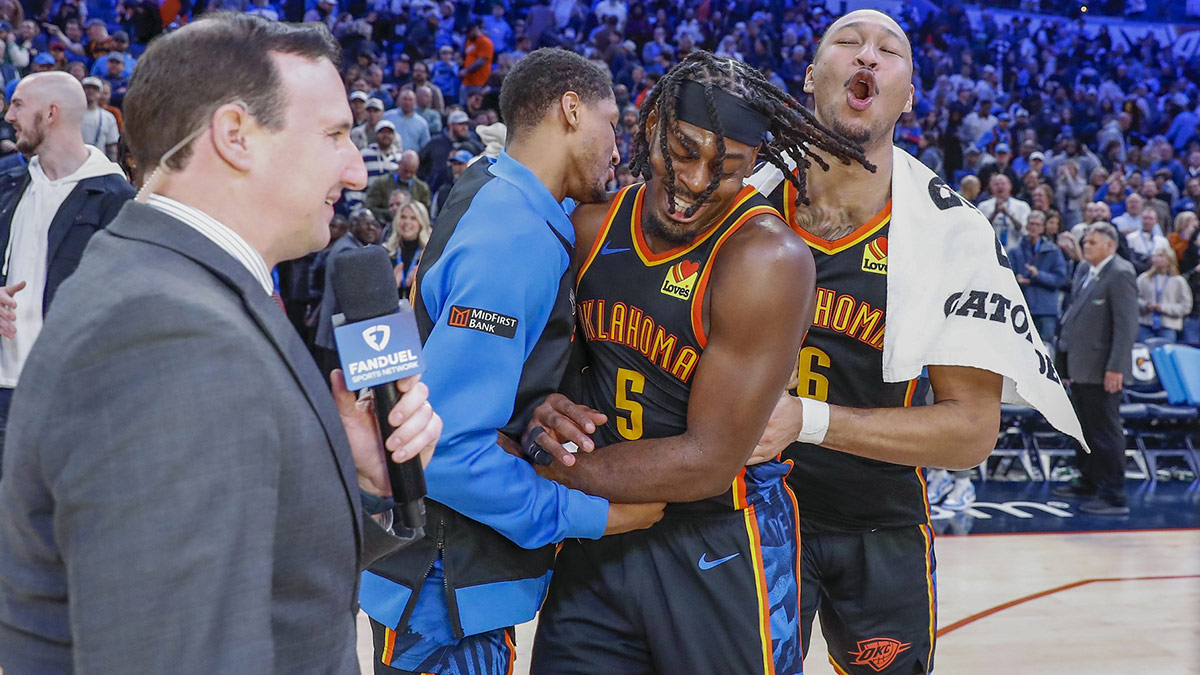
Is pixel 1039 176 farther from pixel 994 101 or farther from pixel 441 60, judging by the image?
pixel 441 60

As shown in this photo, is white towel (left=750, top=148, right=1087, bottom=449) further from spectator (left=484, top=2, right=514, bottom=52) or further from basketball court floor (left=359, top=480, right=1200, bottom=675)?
spectator (left=484, top=2, right=514, bottom=52)

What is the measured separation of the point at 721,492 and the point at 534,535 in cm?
39

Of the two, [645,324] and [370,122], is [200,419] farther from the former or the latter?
[370,122]

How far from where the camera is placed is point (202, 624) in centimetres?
102

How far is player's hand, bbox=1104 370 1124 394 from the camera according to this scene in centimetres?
745

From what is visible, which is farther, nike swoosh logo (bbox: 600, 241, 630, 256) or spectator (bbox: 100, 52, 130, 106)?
spectator (bbox: 100, 52, 130, 106)

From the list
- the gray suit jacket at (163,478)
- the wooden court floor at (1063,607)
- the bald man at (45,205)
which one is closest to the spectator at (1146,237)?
the wooden court floor at (1063,607)

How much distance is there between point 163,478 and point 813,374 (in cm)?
190

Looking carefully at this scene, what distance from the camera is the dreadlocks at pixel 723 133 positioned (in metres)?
2.17

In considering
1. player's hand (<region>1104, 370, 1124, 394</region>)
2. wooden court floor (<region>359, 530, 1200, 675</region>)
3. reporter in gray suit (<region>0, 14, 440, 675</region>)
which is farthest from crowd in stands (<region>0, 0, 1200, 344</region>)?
reporter in gray suit (<region>0, 14, 440, 675</region>)

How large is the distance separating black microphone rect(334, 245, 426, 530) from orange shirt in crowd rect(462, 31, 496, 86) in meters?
12.1

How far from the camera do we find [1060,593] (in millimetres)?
5145

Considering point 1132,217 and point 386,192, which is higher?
point 1132,217

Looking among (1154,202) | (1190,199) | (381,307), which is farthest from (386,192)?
(1190,199)
